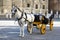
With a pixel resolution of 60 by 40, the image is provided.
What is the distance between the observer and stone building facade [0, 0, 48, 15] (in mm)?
42469

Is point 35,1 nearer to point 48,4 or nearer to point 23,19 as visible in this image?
point 48,4

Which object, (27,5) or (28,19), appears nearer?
(28,19)

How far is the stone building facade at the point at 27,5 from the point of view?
42469mm

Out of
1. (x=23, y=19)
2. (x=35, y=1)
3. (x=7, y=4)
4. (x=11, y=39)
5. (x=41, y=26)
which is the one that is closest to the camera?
(x=11, y=39)

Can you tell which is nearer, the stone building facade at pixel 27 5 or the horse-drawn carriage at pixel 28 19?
the horse-drawn carriage at pixel 28 19

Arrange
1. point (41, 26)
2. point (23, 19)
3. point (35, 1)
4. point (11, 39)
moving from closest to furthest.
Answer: point (11, 39) < point (23, 19) < point (41, 26) < point (35, 1)

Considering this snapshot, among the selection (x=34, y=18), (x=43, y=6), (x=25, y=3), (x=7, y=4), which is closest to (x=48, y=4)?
(x=43, y=6)

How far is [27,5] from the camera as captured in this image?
4541cm

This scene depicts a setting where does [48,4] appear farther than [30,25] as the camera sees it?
Yes

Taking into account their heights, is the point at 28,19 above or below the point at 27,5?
below

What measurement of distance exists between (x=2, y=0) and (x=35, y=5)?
684 centimetres

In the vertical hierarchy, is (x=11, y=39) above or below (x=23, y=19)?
below

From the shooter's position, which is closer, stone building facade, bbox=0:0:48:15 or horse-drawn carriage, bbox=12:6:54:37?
horse-drawn carriage, bbox=12:6:54:37

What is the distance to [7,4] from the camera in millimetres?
42469
